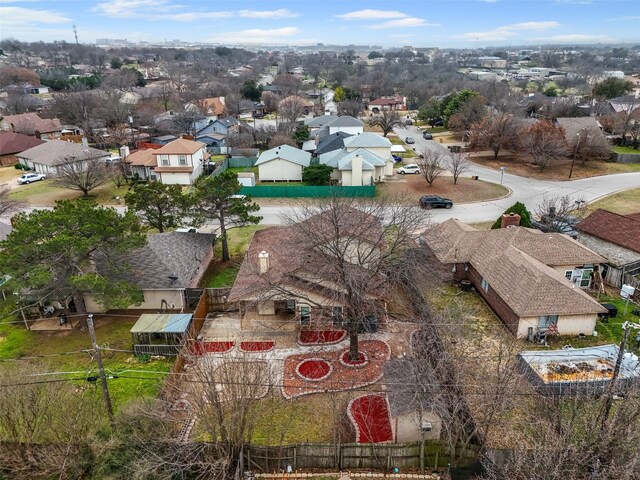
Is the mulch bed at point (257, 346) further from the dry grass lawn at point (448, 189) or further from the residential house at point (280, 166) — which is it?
the residential house at point (280, 166)

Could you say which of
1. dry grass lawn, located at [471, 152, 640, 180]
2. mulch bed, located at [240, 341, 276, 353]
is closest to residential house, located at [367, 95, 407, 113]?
dry grass lawn, located at [471, 152, 640, 180]

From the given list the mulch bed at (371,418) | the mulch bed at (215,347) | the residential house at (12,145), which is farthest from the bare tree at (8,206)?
the mulch bed at (371,418)

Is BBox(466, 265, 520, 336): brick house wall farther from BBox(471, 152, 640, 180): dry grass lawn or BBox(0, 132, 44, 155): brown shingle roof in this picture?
BBox(0, 132, 44, 155): brown shingle roof

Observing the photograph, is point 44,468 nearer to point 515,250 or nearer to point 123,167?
point 515,250

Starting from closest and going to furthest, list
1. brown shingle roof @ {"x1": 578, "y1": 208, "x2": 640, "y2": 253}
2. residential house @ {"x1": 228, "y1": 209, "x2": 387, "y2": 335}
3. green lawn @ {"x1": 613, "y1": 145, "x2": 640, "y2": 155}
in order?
1. residential house @ {"x1": 228, "y1": 209, "x2": 387, "y2": 335}
2. brown shingle roof @ {"x1": 578, "y1": 208, "x2": 640, "y2": 253}
3. green lawn @ {"x1": 613, "y1": 145, "x2": 640, "y2": 155}

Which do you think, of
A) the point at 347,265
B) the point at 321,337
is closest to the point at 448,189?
the point at 321,337

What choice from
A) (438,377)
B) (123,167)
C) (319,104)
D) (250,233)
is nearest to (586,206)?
(250,233)
